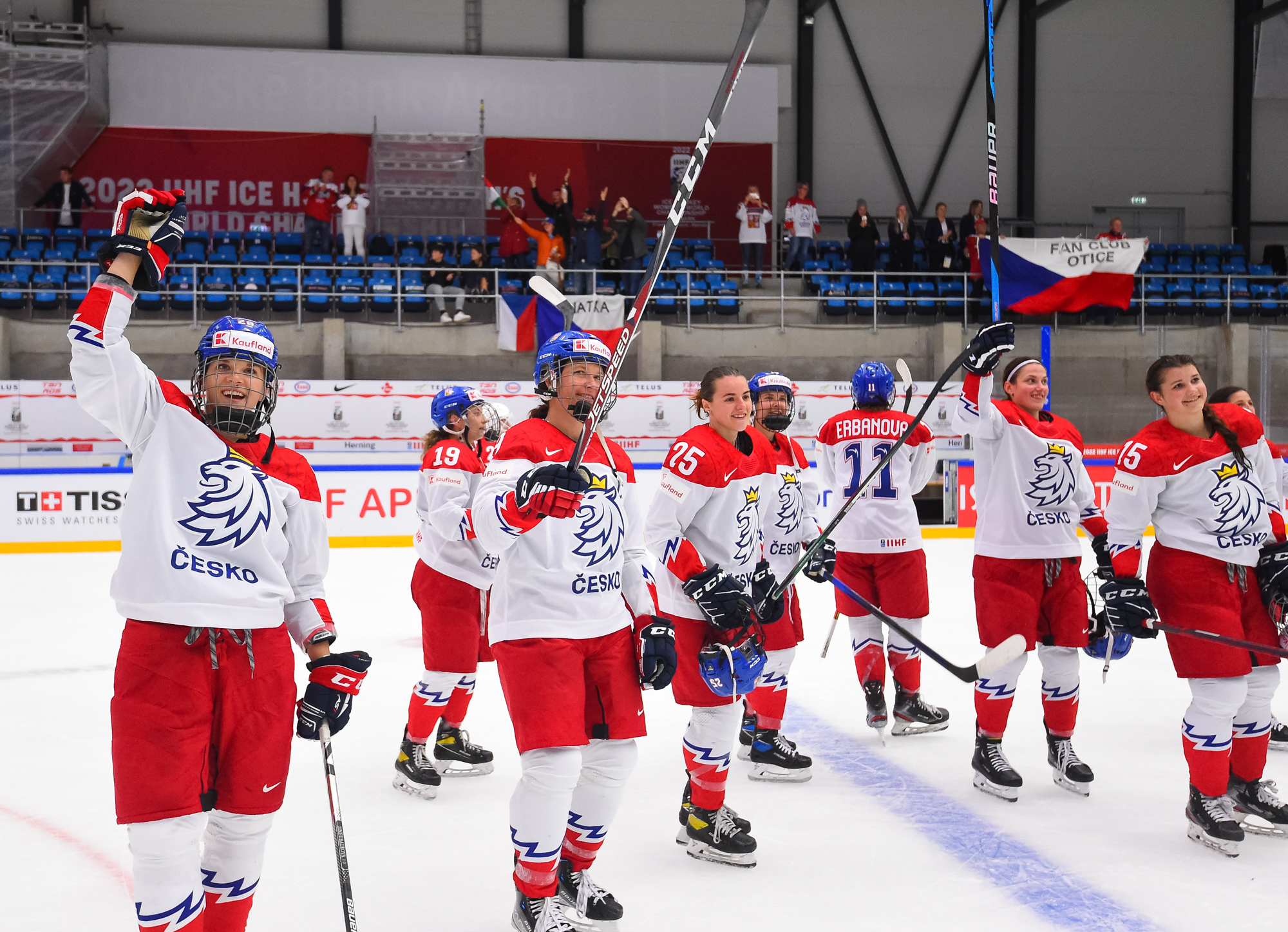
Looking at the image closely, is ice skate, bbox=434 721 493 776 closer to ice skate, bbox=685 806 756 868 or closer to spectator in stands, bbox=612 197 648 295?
ice skate, bbox=685 806 756 868

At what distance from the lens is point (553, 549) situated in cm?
278

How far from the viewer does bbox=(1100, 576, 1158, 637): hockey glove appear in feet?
11.5

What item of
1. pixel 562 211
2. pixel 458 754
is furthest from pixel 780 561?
pixel 562 211

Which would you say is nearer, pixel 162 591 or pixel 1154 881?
pixel 162 591

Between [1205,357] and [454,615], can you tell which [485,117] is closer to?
[1205,357]

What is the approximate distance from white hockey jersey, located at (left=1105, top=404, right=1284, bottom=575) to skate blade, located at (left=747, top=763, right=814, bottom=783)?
140 centimetres

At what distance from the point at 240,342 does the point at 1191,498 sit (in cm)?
291

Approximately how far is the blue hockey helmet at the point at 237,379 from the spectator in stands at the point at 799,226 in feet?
46.5

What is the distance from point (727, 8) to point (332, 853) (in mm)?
17035

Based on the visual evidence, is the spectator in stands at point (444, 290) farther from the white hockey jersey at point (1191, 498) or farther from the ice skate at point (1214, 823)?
the ice skate at point (1214, 823)

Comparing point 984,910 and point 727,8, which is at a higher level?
point 727,8

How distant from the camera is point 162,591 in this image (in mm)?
2158

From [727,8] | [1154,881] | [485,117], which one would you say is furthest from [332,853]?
[727,8]

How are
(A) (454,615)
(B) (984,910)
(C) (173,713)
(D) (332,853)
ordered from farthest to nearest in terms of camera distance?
(A) (454,615), (D) (332,853), (B) (984,910), (C) (173,713)
